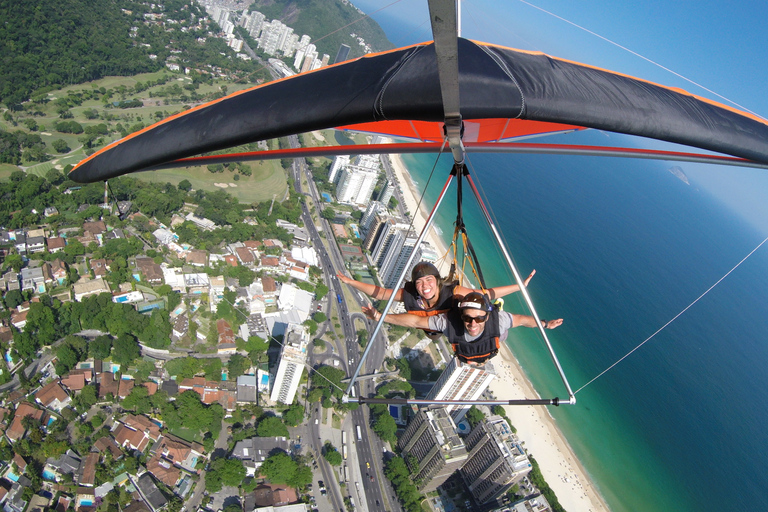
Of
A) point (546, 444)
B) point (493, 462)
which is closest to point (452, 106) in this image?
point (493, 462)

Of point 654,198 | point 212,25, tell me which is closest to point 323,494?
point 212,25

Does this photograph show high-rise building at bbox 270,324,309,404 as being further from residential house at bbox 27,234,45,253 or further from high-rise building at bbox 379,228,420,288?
residential house at bbox 27,234,45,253

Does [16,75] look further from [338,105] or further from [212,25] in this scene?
[338,105]

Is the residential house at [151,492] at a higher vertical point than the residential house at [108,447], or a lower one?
lower

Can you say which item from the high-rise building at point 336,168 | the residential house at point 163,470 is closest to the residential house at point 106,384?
the residential house at point 163,470

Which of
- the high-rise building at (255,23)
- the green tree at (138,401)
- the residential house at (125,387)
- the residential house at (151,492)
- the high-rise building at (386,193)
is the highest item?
the high-rise building at (255,23)

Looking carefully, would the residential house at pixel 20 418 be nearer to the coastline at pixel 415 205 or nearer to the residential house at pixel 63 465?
the residential house at pixel 63 465

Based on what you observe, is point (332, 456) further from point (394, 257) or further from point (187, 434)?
point (394, 257)
